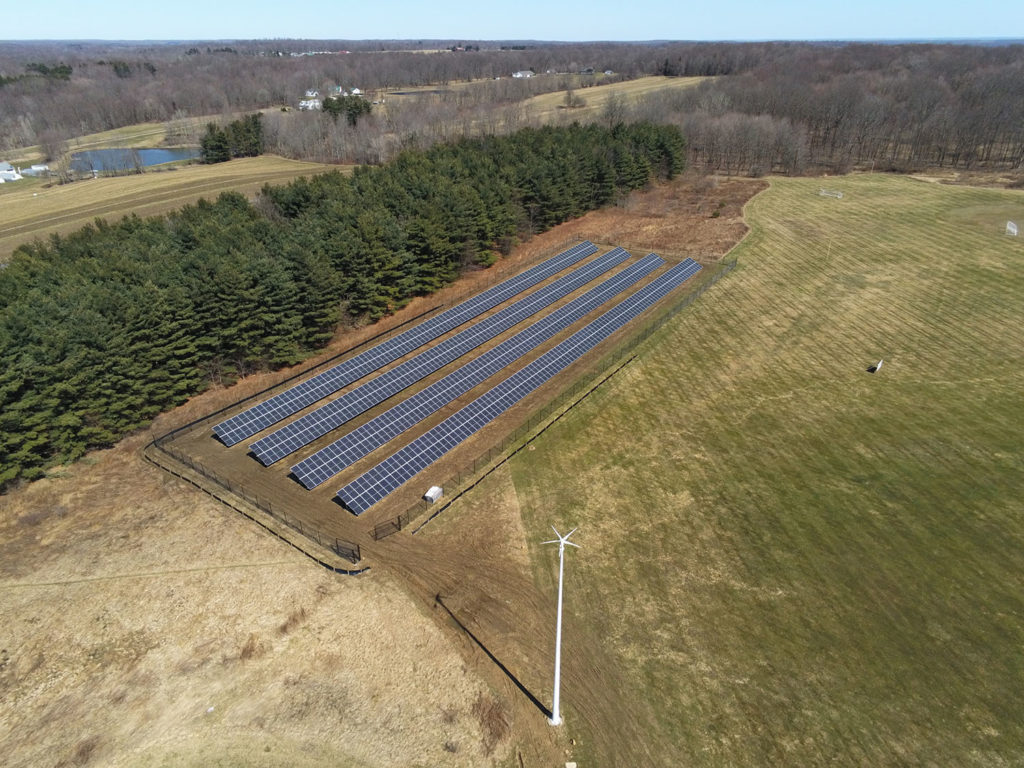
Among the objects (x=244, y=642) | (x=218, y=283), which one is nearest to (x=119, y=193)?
(x=218, y=283)

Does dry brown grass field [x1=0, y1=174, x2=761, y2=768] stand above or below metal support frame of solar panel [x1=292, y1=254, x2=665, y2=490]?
below

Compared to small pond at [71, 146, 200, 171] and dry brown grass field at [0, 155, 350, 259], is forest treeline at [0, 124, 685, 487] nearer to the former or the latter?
dry brown grass field at [0, 155, 350, 259]

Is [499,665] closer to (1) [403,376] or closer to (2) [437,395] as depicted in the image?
(2) [437,395]

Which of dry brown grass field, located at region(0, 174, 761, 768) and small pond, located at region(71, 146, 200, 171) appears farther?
small pond, located at region(71, 146, 200, 171)

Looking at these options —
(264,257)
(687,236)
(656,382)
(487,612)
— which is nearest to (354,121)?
(687,236)

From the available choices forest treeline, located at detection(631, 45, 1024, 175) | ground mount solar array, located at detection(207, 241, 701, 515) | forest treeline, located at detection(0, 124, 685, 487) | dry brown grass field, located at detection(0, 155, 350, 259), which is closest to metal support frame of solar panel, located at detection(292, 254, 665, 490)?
ground mount solar array, located at detection(207, 241, 701, 515)

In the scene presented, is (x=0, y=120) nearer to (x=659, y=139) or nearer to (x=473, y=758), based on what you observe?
(x=659, y=139)

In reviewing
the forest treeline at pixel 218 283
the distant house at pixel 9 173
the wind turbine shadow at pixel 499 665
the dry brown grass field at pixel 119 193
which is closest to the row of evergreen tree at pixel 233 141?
the dry brown grass field at pixel 119 193
